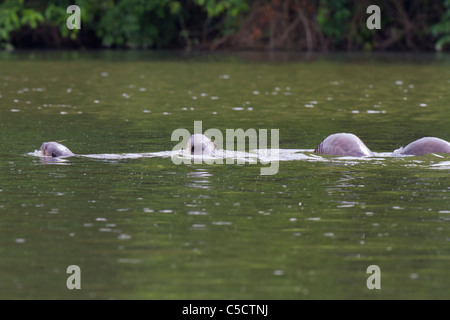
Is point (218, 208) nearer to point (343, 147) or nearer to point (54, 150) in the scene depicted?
point (54, 150)

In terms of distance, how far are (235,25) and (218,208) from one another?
37.2 m

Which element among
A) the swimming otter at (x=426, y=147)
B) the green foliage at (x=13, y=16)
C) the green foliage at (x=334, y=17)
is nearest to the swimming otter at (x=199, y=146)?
the swimming otter at (x=426, y=147)

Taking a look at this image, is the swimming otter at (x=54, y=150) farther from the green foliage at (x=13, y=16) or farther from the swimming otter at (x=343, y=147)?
the green foliage at (x=13, y=16)

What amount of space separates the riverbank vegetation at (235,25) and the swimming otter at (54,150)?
28.9m

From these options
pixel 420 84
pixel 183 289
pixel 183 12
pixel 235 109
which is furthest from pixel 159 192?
pixel 183 12

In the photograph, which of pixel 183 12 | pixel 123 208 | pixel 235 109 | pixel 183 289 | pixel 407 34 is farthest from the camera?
pixel 183 12

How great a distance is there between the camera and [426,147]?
13.8 meters

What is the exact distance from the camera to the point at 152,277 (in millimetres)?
7438

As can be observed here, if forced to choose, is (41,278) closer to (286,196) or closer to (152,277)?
(152,277)

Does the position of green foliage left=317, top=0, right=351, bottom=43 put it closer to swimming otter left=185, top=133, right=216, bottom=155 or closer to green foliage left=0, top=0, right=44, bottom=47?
green foliage left=0, top=0, right=44, bottom=47

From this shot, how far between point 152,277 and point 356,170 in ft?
18.2

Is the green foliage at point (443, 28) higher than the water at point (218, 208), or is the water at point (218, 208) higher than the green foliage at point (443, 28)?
the green foliage at point (443, 28)

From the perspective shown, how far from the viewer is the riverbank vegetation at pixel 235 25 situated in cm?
4338

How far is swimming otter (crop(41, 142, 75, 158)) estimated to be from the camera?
530 inches
